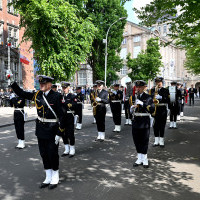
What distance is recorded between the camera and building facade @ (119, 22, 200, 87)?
56.6 meters

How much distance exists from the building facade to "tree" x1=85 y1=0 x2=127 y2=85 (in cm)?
1602

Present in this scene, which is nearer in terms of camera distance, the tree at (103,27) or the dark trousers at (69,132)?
the dark trousers at (69,132)

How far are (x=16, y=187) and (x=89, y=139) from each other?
4471 millimetres

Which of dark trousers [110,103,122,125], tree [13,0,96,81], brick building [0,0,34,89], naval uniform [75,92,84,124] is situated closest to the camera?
dark trousers [110,103,122,125]

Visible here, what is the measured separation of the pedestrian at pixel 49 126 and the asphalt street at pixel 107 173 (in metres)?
0.33

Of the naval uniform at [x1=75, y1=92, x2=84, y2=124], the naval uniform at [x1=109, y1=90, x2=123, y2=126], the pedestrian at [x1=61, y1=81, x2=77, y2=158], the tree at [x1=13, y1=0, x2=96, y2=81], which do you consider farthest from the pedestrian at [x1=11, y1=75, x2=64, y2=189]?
the tree at [x1=13, y1=0, x2=96, y2=81]

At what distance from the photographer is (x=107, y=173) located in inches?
207

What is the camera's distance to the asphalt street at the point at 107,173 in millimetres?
4242

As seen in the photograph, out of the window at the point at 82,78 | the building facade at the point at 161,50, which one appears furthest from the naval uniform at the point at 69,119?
the window at the point at 82,78

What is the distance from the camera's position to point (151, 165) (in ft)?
19.2

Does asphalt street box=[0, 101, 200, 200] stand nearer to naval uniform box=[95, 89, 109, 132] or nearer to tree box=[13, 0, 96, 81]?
naval uniform box=[95, 89, 109, 132]

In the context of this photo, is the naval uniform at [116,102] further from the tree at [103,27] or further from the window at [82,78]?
the window at [82,78]

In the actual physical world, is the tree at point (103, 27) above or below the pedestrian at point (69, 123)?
above

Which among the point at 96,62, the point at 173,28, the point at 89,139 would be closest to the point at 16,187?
the point at 89,139
